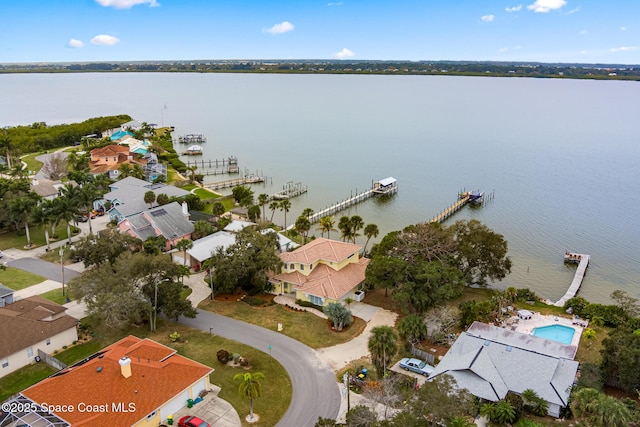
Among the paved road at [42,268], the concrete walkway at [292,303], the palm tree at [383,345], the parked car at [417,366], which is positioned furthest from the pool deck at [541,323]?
the paved road at [42,268]

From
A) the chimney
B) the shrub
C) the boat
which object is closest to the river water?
the boat

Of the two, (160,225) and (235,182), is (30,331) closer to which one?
(160,225)

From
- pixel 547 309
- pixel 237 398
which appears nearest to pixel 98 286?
pixel 237 398

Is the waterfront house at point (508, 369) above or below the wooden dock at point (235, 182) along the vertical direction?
below

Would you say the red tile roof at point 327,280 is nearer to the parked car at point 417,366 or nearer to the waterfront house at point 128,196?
the parked car at point 417,366

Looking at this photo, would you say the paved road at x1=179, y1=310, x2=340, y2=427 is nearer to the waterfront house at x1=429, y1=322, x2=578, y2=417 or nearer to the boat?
the waterfront house at x1=429, y1=322, x2=578, y2=417

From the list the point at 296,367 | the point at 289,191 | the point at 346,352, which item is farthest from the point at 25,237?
the point at 346,352
